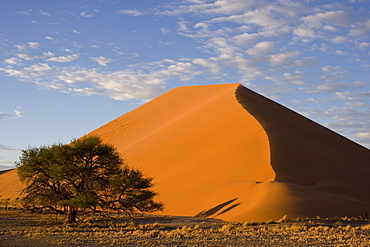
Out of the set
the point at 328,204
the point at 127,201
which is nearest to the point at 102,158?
the point at 127,201

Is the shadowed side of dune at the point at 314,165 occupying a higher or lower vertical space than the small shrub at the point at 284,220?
higher

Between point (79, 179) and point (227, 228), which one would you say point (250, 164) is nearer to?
point (227, 228)

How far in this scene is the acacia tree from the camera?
20.4 metres

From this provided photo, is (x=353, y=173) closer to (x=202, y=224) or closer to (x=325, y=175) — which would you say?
(x=325, y=175)

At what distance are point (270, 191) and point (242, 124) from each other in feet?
41.5

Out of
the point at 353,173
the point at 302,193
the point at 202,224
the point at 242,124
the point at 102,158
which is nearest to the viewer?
the point at 202,224

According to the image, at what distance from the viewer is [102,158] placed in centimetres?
2158

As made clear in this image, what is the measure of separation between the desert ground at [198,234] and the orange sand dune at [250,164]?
1.95 m

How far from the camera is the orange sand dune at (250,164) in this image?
896 inches

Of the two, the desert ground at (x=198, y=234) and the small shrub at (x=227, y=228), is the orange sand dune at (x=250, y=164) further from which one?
the small shrub at (x=227, y=228)

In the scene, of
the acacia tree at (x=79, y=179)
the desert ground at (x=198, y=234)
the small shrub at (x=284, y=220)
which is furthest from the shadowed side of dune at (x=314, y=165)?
the acacia tree at (x=79, y=179)

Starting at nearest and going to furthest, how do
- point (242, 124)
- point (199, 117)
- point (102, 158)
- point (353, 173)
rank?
point (102, 158)
point (353, 173)
point (242, 124)
point (199, 117)

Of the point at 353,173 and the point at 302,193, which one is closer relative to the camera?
the point at 302,193

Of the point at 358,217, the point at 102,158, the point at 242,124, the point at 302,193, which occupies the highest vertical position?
the point at 242,124
